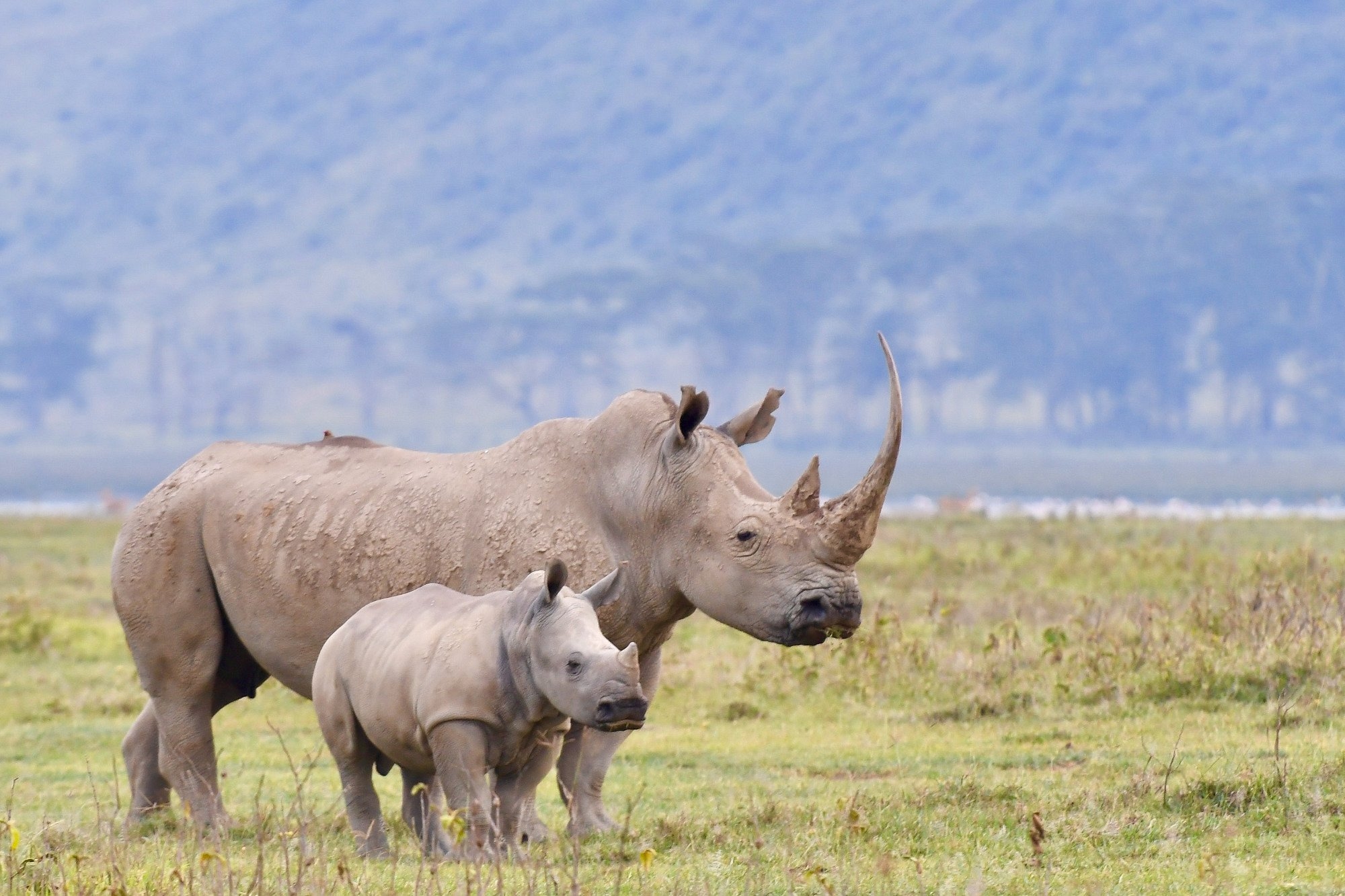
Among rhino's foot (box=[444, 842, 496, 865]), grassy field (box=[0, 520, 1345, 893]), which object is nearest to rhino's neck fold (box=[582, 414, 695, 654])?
grassy field (box=[0, 520, 1345, 893])

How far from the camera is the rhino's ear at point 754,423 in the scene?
9.62 m

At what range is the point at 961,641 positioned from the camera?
16.1 m

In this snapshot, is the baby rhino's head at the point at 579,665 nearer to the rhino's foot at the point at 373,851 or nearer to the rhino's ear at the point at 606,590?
the rhino's ear at the point at 606,590

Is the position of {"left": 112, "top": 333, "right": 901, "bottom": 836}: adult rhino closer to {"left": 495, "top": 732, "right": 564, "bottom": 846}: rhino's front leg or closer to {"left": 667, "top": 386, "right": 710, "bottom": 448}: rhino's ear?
{"left": 667, "top": 386, "right": 710, "bottom": 448}: rhino's ear

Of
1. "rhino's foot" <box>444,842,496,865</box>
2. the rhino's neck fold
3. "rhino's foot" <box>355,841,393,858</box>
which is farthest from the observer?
the rhino's neck fold

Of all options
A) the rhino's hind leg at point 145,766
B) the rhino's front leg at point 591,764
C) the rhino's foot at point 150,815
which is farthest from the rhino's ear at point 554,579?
the rhino's hind leg at point 145,766

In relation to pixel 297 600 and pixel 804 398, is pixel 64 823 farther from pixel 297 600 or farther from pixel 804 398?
pixel 804 398

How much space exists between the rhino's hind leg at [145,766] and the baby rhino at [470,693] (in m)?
2.19

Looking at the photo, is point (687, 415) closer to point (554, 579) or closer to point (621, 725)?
point (554, 579)

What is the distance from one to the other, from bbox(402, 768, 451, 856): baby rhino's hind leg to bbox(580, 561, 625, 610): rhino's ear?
3.18ft

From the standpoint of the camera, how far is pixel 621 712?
7.86 m

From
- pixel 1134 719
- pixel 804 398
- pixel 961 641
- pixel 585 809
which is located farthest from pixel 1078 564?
pixel 804 398

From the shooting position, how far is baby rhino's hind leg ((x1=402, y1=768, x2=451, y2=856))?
8.59m

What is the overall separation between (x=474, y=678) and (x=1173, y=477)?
466 ft
